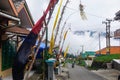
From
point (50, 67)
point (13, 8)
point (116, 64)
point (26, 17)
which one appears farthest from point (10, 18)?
point (116, 64)

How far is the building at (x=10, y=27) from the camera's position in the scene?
1787 centimetres

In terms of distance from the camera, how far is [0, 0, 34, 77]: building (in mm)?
17866

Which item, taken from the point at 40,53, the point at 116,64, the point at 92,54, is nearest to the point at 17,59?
the point at 40,53

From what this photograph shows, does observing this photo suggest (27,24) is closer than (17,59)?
No

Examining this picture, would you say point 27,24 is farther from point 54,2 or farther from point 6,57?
point 54,2

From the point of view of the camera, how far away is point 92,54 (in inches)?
4614

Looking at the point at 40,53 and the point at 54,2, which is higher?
the point at 54,2

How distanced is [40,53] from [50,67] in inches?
539

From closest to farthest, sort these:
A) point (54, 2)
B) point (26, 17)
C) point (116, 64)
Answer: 1. point (54, 2)
2. point (26, 17)
3. point (116, 64)

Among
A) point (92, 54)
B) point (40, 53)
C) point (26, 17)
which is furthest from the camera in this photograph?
point (92, 54)

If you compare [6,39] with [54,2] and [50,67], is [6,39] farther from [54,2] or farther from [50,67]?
[54,2]

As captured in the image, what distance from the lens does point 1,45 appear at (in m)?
21.6

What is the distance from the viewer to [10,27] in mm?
18625

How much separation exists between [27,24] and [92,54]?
293 ft
